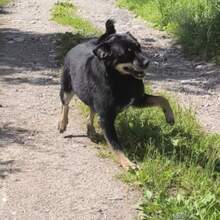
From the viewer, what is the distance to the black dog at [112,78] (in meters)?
4.88

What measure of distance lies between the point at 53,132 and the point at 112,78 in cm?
128

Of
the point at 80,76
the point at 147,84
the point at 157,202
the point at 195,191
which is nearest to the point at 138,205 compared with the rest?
the point at 157,202

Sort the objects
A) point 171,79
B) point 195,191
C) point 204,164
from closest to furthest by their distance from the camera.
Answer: point 195,191 < point 204,164 < point 171,79

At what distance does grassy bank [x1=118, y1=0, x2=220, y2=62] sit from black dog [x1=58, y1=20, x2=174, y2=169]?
4.41 meters

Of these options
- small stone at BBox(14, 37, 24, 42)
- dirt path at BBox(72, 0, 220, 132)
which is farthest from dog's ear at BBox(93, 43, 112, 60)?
small stone at BBox(14, 37, 24, 42)

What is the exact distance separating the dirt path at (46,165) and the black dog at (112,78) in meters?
0.32

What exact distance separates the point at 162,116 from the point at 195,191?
1.76 metres

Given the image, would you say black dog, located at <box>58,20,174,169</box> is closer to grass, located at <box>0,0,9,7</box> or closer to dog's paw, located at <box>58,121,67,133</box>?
dog's paw, located at <box>58,121,67,133</box>

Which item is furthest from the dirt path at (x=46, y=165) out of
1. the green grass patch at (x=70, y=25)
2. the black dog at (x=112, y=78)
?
the green grass patch at (x=70, y=25)

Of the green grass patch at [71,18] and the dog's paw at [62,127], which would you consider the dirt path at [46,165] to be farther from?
the green grass patch at [71,18]

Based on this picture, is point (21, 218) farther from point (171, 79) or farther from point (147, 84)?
point (171, 79)

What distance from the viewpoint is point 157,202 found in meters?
4.21

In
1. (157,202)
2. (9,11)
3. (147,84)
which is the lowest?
(9,11)

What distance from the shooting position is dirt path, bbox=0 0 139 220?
4.41 m
